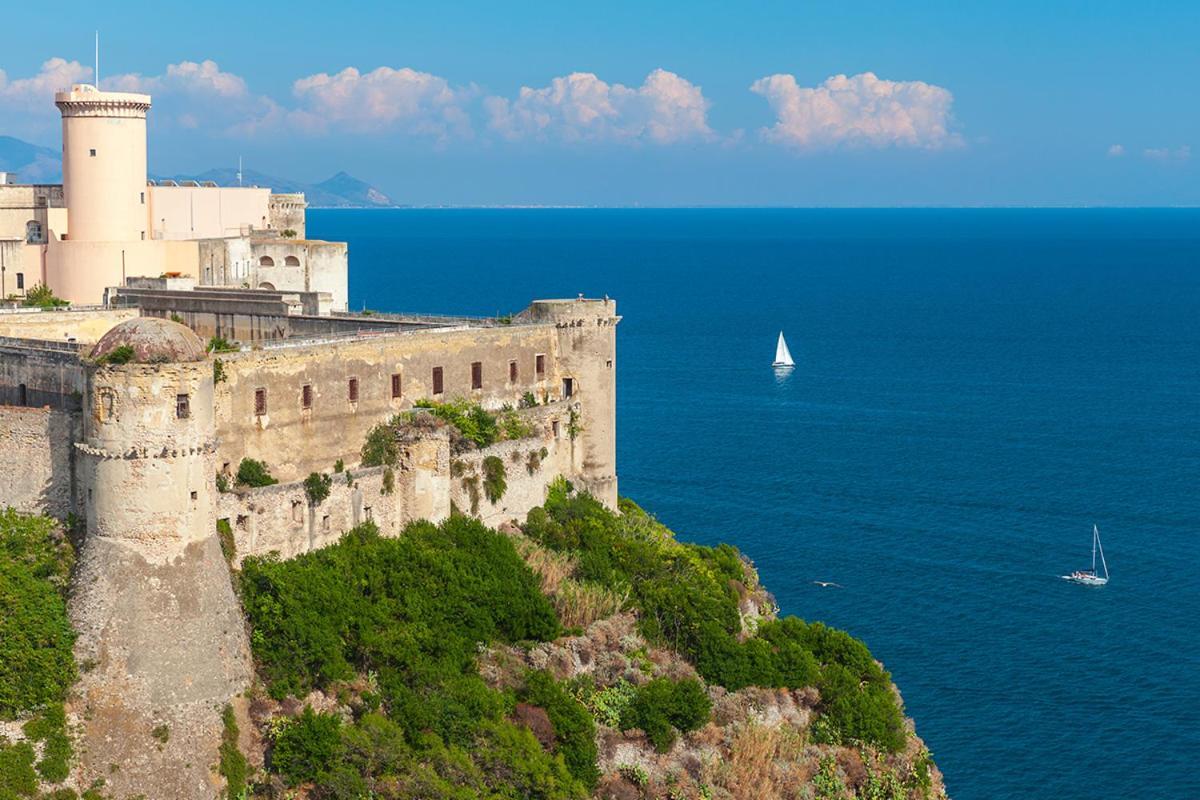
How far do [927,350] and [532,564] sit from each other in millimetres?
100043

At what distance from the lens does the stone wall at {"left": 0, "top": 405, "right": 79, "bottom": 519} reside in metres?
40.3

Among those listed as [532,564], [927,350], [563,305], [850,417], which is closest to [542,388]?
[563,305]

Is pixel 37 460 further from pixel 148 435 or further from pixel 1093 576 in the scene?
pixel 1093 576

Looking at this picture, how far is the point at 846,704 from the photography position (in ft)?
158

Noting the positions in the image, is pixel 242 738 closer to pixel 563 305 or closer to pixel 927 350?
pixel 563 305

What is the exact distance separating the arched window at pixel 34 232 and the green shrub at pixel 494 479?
2408 centimetres

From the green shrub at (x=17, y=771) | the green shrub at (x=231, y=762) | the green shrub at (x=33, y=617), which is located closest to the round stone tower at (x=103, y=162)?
the green shrub at (x=33, y=617)

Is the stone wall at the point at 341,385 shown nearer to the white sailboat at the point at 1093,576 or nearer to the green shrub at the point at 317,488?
the green shrub at the point at 317,488

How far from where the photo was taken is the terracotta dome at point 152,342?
1481 inches

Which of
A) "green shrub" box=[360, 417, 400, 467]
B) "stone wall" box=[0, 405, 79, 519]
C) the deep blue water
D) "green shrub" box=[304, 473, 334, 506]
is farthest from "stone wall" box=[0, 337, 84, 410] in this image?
the deep blue water

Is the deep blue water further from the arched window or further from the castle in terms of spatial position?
the arched window

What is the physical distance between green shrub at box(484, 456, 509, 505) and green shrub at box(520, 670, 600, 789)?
790 centimetres

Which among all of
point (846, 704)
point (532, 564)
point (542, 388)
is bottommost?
point (846, 704)

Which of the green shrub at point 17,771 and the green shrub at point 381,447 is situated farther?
the green shrub at point 381,447
